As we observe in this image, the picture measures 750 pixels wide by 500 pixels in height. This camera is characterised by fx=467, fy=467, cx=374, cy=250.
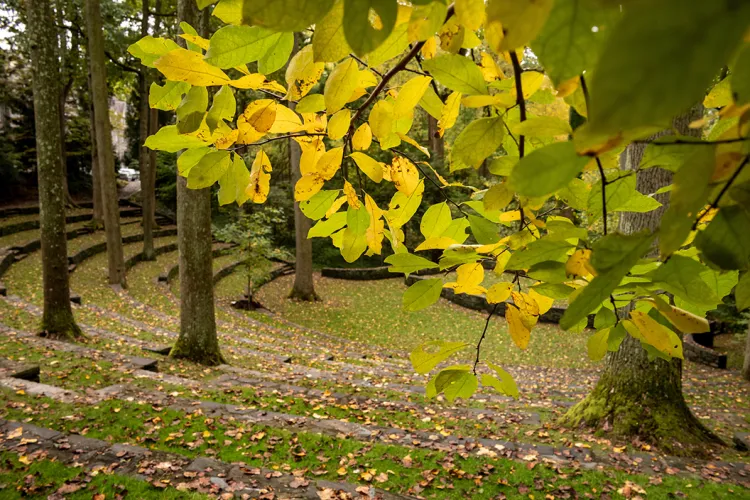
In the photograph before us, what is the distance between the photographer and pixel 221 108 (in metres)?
0.79

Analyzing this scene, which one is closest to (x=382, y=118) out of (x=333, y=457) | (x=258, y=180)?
(x=258, y=180)

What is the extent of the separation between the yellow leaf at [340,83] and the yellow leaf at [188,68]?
165 millimetres

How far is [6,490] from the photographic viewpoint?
2.83 m

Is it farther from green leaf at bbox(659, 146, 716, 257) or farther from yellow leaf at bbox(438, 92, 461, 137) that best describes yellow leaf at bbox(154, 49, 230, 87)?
green leaf at bbox(659, 146, 716, 257)

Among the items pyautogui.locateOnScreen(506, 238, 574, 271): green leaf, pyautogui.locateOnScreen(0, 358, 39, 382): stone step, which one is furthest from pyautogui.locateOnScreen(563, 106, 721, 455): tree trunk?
pyautogui.locateOnScreen(0, 358, 39, 382): stone step

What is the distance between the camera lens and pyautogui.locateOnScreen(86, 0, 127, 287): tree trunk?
11430 millimetres

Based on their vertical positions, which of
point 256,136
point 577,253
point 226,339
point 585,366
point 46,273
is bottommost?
point 585,366

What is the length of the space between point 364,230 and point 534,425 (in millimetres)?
5029

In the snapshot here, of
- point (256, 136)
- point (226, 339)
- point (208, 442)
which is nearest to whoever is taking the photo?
point (256, 136)

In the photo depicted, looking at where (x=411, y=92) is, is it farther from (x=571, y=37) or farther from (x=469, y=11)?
(x=571, y=37)

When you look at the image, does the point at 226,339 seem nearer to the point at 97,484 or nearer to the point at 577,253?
the point at 97,484

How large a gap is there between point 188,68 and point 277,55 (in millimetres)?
148

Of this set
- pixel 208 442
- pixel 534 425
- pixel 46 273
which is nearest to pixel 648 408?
pixel 534 425

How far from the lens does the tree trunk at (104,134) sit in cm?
1143
